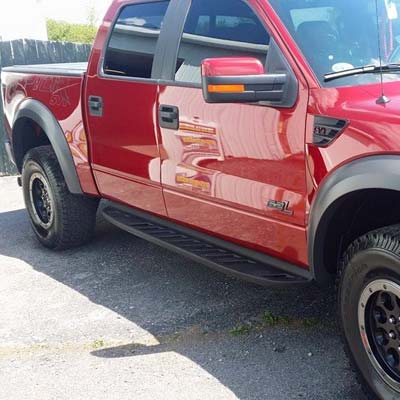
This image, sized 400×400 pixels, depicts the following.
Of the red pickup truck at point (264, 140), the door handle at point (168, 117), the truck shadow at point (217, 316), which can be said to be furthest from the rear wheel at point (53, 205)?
the door handle at point (168, 117)

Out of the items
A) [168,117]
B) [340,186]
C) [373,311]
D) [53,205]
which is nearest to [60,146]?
[53,205]

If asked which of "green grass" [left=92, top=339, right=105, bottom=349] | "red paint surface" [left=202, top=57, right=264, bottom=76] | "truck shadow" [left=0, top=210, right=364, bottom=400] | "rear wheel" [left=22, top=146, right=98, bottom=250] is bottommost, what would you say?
"green grass" [left=92, top=339, right=105, bottom=349]

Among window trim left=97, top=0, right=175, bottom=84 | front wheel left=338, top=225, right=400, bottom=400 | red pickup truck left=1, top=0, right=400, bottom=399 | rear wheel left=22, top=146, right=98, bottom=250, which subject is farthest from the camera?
rear wheel left=22, top=146, right=98, bottom=250

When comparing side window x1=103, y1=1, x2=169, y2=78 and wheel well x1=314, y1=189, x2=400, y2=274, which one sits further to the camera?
side window x1=103, y1=1, x2=169, y2=78

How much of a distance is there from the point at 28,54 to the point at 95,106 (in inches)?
197

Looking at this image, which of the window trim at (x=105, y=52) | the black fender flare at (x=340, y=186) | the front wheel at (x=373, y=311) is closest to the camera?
the black fender flare at (x=340, y=186)

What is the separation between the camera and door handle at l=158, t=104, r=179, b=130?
3875mm

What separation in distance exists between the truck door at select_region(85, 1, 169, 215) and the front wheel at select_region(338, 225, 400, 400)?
1.59 m

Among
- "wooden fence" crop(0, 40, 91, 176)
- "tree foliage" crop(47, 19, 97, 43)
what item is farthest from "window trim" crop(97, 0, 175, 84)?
"tree foliage" crop(47, 19, 97, 43)

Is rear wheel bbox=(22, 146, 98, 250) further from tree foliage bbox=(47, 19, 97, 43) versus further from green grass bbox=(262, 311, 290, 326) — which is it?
tree foliage bbox=(47, 19, 97, 43)

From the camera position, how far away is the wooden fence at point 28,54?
901 centimetres

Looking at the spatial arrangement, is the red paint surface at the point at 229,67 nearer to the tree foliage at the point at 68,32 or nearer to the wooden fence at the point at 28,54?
the wooden fence at the point at 28,54

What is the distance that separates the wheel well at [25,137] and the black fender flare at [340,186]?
3117 millimetres

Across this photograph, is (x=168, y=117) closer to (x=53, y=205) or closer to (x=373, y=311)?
(x=373, y=311)
